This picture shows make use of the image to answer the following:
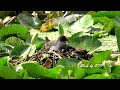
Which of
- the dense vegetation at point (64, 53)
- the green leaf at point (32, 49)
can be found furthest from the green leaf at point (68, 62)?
the green leaf at point (32, 49)

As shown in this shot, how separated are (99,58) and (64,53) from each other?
7.7 inches

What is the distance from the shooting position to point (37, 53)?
1693 millimetres

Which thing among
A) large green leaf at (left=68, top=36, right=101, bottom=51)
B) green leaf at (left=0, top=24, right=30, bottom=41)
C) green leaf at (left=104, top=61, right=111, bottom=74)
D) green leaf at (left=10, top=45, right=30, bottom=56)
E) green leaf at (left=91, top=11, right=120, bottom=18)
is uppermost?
green leaf at (left=91, top=11, right=120, bottom=18)

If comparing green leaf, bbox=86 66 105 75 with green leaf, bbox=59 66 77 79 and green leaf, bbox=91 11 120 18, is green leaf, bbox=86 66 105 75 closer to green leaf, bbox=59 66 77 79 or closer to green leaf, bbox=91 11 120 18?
green leaf, bbox=59 66 77 79

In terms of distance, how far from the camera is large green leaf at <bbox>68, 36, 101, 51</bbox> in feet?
5.63

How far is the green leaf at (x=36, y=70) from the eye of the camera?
4.52 ft

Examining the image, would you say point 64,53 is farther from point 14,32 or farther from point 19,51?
point 14,32

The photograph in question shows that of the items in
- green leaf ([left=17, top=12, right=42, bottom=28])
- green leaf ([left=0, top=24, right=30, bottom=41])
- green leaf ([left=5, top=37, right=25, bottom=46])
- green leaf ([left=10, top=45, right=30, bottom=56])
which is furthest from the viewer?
green leaf ([left=17, top=12, right=42, bottom=28])

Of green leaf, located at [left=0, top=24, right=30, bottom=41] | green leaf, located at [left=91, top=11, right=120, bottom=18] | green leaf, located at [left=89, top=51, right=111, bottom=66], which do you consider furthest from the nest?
green leaf, located at [left=91, top=11, right=120, bottom=18]

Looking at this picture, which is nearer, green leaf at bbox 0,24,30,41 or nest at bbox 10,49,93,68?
nest at bbox 10,49,93,68

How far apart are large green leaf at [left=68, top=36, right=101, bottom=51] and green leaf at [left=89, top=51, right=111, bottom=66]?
0.64 feet

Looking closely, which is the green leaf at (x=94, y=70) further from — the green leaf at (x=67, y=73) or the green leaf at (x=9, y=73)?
the green leaf at (x=9, y=73)
